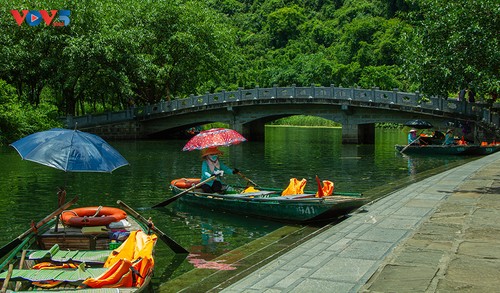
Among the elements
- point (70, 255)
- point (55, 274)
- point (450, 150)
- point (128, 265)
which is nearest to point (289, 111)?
point (450, 150)

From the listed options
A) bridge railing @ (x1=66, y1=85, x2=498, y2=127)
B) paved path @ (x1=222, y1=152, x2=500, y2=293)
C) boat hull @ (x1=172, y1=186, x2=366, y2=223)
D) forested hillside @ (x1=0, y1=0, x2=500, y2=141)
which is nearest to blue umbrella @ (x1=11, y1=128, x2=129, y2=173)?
paved path @ (x1=222, y1=152, x2=500, y2=293)

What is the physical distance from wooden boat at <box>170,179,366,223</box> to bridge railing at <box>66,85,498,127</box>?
21266mm

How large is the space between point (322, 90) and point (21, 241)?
111 ft

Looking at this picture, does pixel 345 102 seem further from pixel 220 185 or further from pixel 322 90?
pixel 220 185

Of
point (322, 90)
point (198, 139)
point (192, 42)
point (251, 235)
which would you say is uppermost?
point (192, 42)

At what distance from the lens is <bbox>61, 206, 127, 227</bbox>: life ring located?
362 inches

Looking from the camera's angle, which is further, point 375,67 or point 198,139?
point 375,67

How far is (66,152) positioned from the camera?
8711 millimetres

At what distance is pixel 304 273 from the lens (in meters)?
7.36

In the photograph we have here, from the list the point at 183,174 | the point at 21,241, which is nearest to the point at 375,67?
the point at 183,174

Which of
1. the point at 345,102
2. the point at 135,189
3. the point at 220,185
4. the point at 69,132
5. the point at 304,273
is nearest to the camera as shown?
the point at 304,273

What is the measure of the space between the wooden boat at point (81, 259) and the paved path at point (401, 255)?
1.28m

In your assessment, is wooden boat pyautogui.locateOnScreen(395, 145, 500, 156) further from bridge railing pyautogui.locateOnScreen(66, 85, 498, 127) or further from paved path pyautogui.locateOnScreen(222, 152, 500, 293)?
paved path pyautogui.locateOnScreen(222, 152, 500, 293)

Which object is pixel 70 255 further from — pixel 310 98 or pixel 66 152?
pixel 310 98
